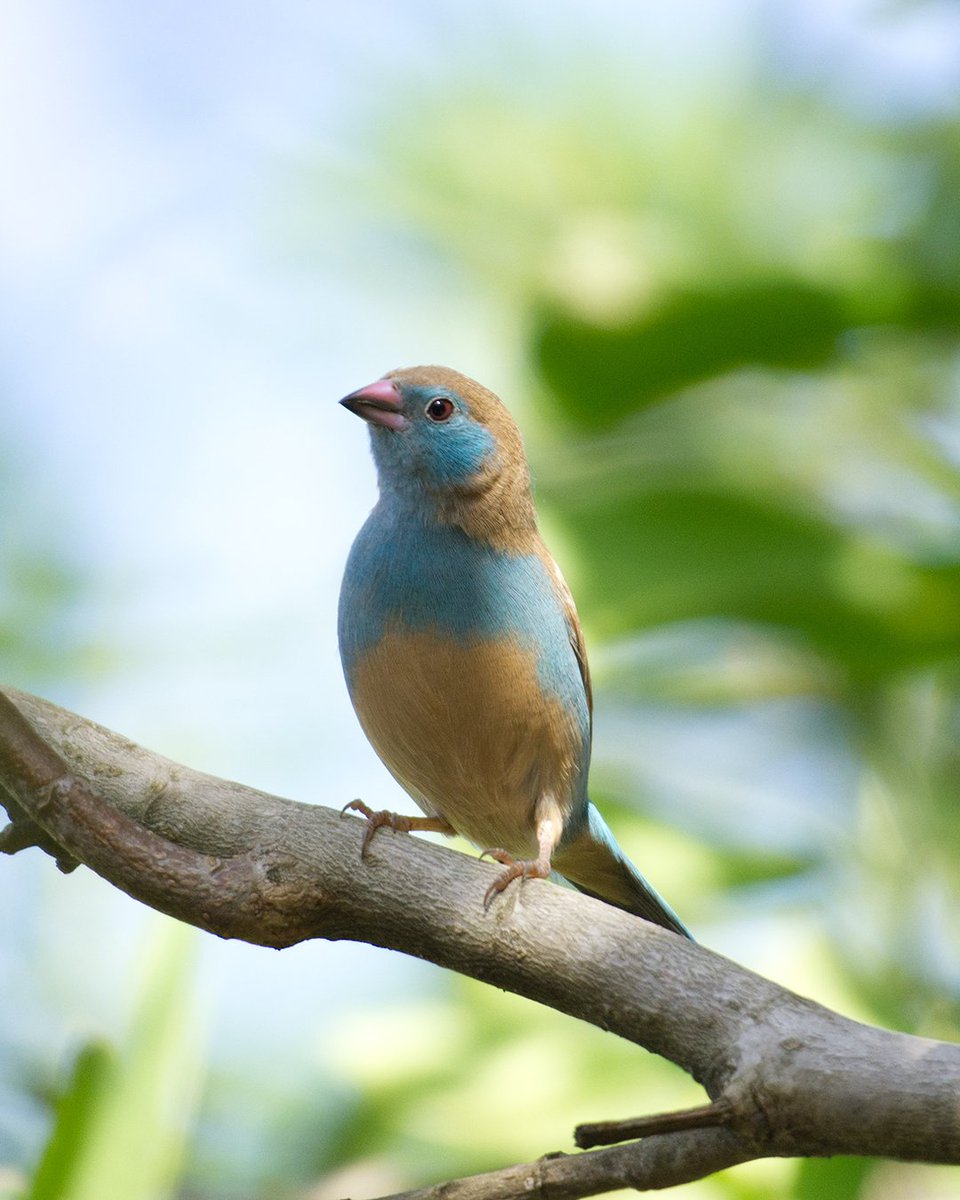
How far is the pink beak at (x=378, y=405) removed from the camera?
2938 millimetres

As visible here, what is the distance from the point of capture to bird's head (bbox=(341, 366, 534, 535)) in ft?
9.48

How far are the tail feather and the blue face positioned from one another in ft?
2.68

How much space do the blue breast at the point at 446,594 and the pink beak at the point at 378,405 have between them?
7.5 inches

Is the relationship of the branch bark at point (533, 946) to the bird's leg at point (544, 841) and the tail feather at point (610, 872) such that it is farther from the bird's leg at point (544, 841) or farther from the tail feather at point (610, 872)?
the tail feather at point (610, 872)

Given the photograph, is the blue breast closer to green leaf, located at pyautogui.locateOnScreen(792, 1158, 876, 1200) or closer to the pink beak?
the pink beak

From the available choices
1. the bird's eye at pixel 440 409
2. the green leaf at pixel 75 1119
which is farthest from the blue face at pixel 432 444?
the green leaf at pixel 75 1119

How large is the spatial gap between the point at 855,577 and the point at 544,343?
3.74 feet

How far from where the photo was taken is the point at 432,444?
9.62 feet

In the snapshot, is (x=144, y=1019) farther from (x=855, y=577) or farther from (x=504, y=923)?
(x=855, y=577)

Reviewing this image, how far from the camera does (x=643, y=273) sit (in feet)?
13.3

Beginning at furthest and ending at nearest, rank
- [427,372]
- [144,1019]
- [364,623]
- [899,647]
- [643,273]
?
[643,273] < [899,647] < [427,372] < [364,623] < [144,1019]

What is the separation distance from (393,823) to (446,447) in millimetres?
842

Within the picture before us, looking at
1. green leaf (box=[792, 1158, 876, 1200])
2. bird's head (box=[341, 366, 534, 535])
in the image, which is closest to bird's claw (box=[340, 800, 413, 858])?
bird's head (box=[341, 366, 534, 535])

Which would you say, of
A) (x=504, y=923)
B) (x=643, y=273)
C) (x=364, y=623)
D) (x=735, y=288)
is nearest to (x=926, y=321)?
(x=735, y=288)
